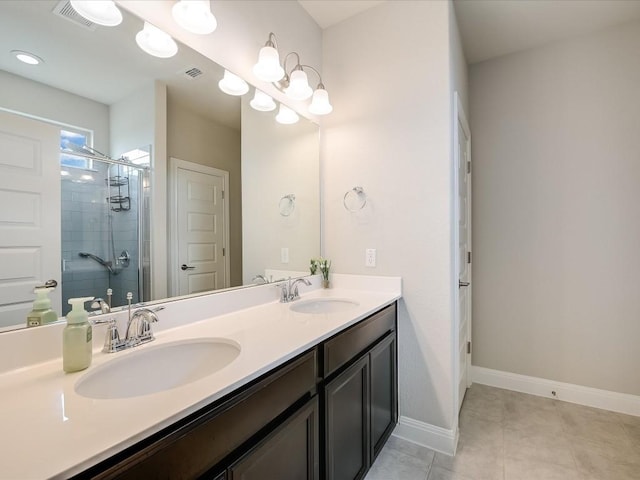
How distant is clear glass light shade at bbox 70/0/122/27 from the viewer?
3.24 ft

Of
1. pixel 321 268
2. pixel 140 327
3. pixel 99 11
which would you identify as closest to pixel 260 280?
pixel 321 268

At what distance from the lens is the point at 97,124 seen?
3.36 ft

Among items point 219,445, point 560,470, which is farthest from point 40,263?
point 560,470

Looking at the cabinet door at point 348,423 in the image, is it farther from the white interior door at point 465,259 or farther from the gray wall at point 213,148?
the white interior door at point 465,259

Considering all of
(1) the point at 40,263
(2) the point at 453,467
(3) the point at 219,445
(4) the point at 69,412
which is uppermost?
(1) the point at 40,263

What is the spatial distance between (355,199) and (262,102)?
0.84 m

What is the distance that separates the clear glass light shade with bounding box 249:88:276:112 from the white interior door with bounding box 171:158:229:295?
47 cm

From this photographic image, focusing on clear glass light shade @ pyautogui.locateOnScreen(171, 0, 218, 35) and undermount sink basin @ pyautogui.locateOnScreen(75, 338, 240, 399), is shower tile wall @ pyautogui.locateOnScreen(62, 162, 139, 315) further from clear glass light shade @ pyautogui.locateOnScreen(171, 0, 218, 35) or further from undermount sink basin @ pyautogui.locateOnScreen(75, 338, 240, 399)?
clear glass light shade @ pyautogui.locateOnScreen(171, 0, 218, 35)

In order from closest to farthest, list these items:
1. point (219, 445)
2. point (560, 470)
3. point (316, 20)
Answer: point (219, 445)
point (560, 470)
point (316, 20)

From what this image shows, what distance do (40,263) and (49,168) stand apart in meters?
0.29

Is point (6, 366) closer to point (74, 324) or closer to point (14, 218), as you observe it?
point (74, 324)

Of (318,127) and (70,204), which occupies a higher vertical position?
(318,127)

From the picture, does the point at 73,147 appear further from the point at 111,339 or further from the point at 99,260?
the point at 111,339

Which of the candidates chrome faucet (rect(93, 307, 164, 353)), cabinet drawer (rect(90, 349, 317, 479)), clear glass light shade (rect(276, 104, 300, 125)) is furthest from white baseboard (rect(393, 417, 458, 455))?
clear glass light shade (rect(276, 104, 300, 125))
